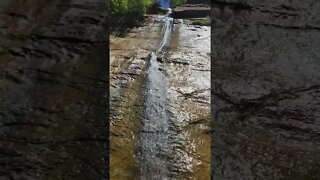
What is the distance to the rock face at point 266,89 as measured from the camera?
6.84 ft

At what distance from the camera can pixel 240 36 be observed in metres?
2.16

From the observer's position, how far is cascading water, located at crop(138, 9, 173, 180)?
15.9 ft

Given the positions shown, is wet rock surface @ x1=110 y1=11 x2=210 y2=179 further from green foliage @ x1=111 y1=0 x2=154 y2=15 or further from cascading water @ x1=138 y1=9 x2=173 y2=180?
green foliage @ x1=111 y1=0 x2=154 y2=15

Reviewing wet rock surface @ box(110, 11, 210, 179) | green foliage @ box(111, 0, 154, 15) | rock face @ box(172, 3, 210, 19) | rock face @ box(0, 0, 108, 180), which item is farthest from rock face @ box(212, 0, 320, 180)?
rock face @ box(172, 3, 210, 19)

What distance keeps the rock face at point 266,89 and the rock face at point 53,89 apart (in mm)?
510

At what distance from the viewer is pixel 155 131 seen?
17.7ft

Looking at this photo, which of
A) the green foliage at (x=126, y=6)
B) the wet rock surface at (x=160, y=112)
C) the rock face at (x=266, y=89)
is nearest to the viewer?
the rock face at (x=266, y=89)

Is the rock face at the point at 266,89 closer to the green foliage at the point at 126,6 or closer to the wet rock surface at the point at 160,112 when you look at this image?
the wet rock surface at the point at 160,112

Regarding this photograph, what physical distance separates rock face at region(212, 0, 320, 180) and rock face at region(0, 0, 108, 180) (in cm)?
51

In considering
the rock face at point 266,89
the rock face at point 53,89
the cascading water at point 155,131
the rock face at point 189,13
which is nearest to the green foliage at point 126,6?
the rock face at point 189,13

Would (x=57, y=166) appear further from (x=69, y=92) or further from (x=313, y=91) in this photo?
(x=313, y=91)

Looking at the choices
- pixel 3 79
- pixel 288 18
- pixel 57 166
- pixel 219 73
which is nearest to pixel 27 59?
pixel 3 79

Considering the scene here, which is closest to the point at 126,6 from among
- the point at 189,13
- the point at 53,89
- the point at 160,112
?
the point at 189,13

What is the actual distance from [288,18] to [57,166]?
3.70 feet
